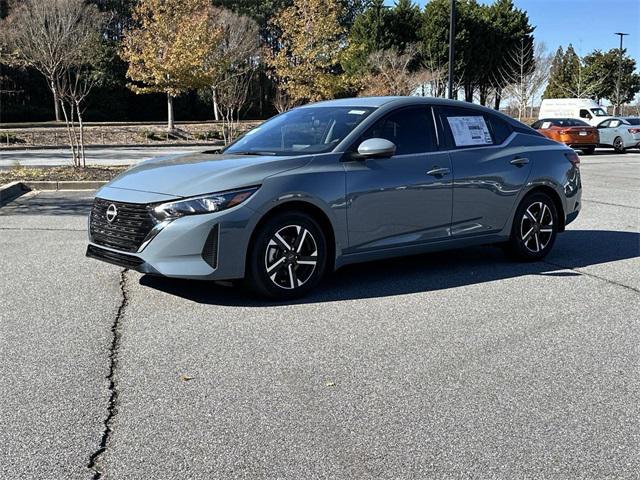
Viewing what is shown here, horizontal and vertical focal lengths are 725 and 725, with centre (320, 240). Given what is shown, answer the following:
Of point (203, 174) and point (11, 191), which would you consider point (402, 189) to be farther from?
point (11, 191)

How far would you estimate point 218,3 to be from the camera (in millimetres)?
63781

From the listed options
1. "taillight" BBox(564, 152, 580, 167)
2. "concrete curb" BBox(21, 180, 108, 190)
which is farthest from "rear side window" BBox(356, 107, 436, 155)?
"concrete curb" BBox(21, 180, 108, 190)

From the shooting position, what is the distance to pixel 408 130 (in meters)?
6.41

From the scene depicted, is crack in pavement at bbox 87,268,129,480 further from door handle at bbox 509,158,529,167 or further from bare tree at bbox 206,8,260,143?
bare tree at bbox 206,8,260,143

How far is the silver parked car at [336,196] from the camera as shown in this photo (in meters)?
5.31

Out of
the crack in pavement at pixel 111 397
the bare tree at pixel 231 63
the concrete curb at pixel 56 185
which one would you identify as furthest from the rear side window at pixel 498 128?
the bare tree at pixel 231 63

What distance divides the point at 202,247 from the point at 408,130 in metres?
2.25

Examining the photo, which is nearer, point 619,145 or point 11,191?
point 11,191

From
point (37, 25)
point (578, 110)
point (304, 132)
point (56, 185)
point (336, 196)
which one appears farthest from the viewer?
point (578, 110)

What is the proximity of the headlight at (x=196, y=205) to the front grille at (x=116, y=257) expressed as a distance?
388 mm

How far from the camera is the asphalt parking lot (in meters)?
3.17

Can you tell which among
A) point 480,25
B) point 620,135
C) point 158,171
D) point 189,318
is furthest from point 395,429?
point 480,25

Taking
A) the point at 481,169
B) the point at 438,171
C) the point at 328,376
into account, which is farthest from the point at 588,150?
the point at 328,376

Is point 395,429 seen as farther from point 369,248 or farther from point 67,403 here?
point 369,248
